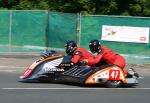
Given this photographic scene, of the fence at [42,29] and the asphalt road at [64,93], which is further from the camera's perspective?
the fence at [42,29]

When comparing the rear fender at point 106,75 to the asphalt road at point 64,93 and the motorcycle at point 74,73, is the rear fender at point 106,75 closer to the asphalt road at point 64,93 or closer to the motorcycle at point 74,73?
the motorcycle at point 74,73

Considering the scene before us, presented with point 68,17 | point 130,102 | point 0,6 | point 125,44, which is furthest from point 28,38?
point 130,102

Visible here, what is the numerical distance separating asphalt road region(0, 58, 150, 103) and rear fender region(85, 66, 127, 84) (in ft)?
0.76

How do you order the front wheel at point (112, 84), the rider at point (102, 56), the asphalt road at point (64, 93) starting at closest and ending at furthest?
the asphalt road at point (64, 93), the rider at point (102, 56), the front wheel at point (112, 84)

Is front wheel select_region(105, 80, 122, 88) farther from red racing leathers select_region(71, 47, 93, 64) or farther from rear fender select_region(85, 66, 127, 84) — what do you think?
red racing leathers select_region(71, 47, 93, 64)

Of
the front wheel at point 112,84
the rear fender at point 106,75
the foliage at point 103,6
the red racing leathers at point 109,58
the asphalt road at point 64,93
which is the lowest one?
the asphalt road at point 64,93

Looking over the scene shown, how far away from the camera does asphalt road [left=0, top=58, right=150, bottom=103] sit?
13508mm

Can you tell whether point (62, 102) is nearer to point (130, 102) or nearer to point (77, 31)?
point (130, 102)

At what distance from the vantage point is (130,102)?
44.5 ft

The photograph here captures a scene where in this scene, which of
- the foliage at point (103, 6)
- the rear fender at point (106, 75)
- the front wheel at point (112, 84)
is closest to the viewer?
the rear fender at point (106, 75)

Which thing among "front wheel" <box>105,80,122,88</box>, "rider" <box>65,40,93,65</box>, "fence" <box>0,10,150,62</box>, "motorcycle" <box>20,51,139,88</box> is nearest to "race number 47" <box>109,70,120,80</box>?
"motorcycle" <box>20,51,139,88</box>

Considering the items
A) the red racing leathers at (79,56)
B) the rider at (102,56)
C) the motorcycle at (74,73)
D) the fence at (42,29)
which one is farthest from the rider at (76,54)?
the fence at (42,29)

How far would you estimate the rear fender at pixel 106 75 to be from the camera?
16.0 m

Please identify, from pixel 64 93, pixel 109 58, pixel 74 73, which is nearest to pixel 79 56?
pixel 74 73
